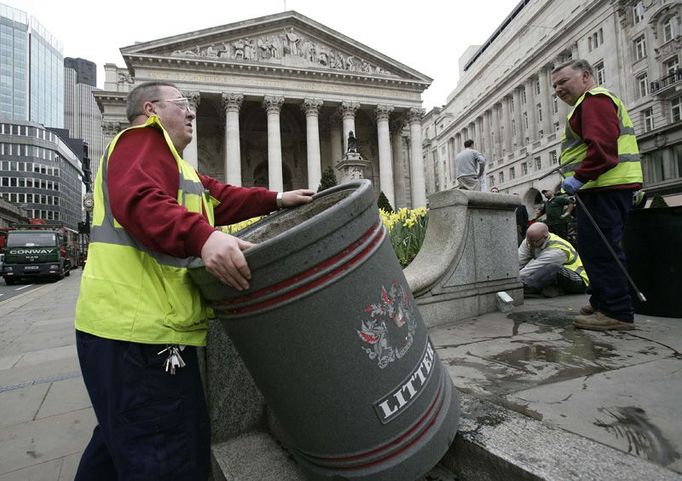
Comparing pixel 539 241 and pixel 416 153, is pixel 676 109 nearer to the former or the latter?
pixel 416 153

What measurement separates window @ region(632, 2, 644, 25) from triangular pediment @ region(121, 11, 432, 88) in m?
15.8

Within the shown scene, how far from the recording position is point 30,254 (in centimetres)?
1888

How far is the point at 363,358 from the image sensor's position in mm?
1167

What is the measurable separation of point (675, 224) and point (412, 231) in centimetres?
289

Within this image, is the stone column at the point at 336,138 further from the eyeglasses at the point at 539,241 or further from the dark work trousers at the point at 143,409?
the dark work trousers at the point at 143,409

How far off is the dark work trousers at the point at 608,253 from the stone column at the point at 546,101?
45.3m

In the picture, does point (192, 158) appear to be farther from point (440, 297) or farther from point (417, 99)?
point (440, 297)

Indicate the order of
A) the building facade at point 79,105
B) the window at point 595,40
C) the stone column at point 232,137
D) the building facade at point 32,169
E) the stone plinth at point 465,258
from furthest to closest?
the building facade at point 79,105 → the building facade at point 32,169 → the window at point 595,40 → the stone column at point 232,137 → the stone plinth at point 465,258

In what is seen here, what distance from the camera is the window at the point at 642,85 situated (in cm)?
3027

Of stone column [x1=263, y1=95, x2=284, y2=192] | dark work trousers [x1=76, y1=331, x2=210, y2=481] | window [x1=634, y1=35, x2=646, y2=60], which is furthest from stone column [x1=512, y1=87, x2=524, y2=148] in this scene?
dark work trousers [x1=76, y1=331, x2=210, y2=481]

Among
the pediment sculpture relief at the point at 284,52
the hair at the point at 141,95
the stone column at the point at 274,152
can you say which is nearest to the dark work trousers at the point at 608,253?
the hair at the point at 141,95

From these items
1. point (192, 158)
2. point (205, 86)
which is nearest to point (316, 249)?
point (192, 158)

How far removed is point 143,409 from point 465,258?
337 cm

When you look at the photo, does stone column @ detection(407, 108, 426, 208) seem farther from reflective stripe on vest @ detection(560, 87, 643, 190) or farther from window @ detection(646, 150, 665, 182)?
reflective stripe on vest @ detection(560, 87, 643, 190)
